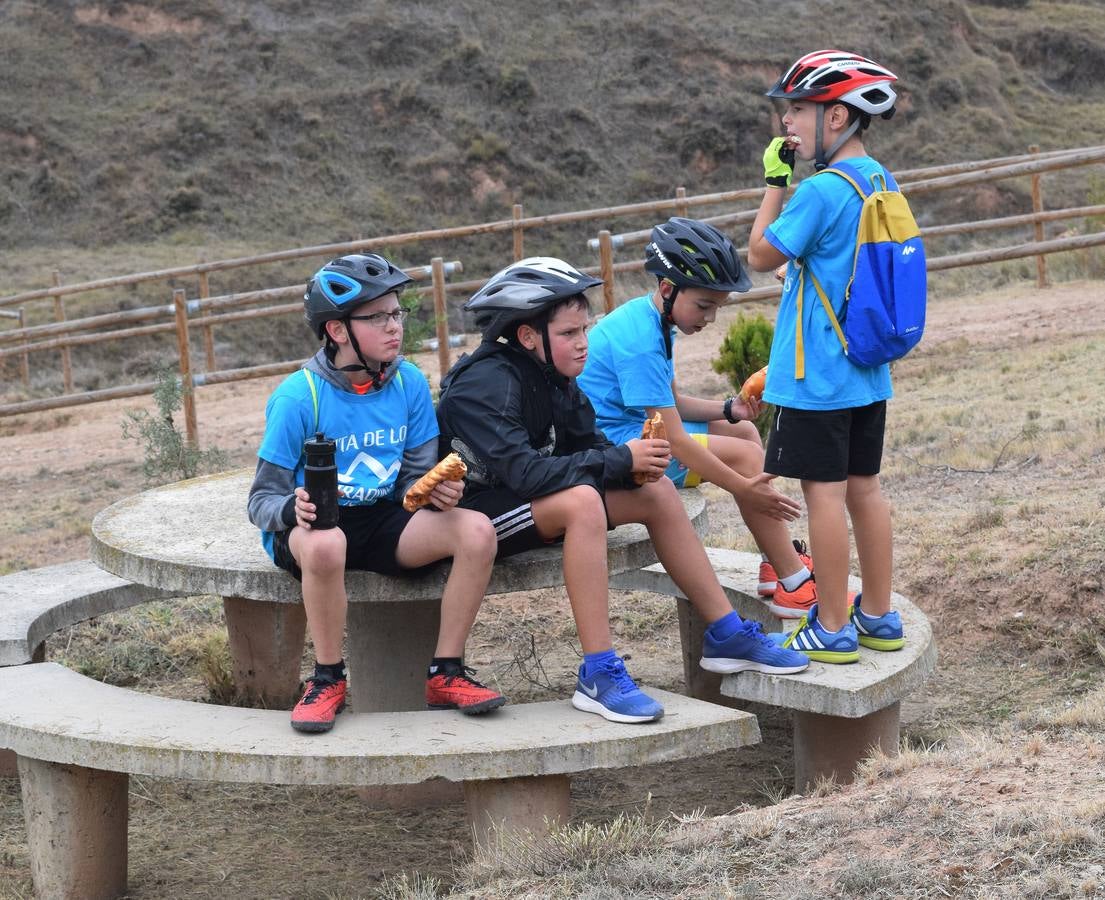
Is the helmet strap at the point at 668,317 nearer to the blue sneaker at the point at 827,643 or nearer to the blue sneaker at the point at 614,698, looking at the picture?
the blue sneaker at the point at 827,643

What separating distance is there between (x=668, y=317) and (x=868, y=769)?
1.44m

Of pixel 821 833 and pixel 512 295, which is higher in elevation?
pixel 512 295

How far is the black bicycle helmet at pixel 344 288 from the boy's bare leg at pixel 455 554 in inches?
22.7

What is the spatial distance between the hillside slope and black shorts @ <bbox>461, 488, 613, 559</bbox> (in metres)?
19.9

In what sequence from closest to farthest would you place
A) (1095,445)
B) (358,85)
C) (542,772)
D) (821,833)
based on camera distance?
(821,833)
(542,772)
(1095,445)
(358,85)

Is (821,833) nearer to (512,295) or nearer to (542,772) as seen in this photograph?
(542,772)

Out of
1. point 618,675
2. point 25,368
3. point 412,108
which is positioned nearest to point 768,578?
point 618,675

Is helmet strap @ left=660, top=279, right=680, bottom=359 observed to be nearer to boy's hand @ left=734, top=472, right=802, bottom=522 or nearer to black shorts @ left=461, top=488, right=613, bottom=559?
boy's hand @ left=734, top=472, right=802, bottom=522

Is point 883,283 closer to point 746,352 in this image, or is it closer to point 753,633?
point 753,633

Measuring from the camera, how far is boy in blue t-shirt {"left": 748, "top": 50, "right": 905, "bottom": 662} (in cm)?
376

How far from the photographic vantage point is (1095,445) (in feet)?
24.2

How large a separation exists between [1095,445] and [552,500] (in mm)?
4508

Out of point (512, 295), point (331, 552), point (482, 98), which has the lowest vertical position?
point (331, 552)

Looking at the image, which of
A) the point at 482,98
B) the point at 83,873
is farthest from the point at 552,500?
the point at 482,98
